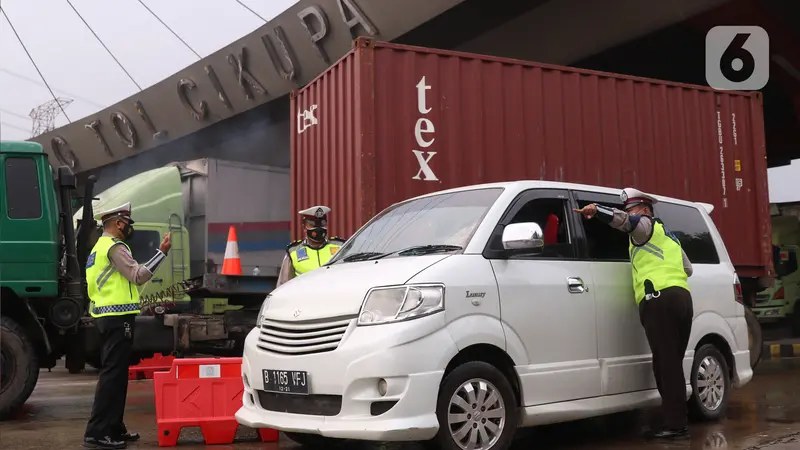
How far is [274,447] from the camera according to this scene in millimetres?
5770

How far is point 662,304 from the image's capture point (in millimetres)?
5637

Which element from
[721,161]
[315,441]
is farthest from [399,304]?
[721,161]

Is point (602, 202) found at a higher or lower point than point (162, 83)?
lower

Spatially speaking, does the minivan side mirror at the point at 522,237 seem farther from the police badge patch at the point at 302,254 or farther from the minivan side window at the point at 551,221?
the police badge patch at the point at 302,254

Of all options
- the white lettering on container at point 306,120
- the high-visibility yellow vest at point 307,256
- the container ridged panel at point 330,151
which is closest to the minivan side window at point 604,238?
the high-visibility yellow vest at point 307,256

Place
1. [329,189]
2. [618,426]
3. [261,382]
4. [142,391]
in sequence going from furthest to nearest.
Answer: [142,391], [329,189], [618,426], [261,382]

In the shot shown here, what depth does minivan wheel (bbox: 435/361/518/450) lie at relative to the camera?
14.9 feet

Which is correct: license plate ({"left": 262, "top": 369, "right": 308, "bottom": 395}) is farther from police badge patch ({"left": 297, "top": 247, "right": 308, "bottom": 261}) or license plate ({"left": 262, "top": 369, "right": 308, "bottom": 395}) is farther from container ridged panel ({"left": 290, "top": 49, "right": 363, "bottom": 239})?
container ridged panel ({"left": 290, "top": 49, "right": 363, "bottom": 239})

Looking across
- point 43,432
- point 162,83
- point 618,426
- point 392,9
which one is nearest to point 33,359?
point 43,432

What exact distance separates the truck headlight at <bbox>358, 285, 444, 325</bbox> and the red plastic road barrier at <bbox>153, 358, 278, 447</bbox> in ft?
6.39

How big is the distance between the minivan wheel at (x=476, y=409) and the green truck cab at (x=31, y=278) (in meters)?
4.70

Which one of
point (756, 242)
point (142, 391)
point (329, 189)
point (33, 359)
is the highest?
point (329, 189)

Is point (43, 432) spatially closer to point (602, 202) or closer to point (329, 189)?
point (329, 189)

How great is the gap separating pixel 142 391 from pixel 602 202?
662cm
